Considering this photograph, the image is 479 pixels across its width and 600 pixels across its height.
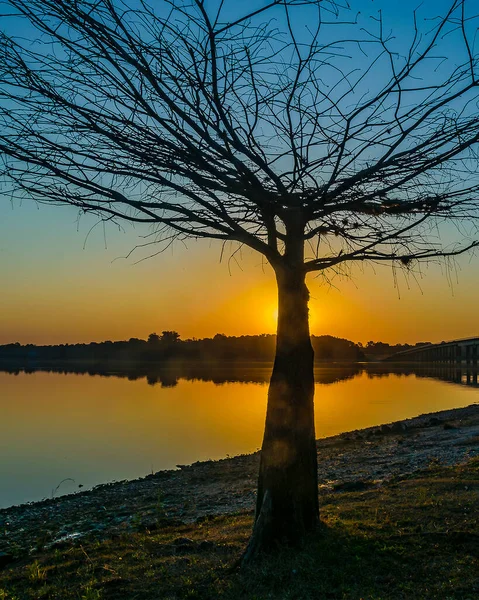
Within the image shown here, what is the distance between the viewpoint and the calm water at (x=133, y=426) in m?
22.6

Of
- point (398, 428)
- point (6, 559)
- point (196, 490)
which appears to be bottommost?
point (196, 490)

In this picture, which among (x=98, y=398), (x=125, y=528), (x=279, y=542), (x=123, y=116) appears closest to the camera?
(x=123, y=116)

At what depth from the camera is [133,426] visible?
34.5 metres

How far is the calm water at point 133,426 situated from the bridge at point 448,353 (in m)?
34.0

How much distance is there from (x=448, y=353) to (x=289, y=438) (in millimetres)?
110605

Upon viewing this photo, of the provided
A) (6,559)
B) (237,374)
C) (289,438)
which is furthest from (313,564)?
(237,374)

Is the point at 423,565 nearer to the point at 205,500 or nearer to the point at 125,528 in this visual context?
the point at 125,528

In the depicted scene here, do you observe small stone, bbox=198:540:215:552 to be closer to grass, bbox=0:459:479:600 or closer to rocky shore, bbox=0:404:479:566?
grass, bbox=0:459:479:600

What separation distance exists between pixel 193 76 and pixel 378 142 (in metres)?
1.92

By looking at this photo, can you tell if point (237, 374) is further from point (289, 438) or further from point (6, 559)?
point (289, 438)

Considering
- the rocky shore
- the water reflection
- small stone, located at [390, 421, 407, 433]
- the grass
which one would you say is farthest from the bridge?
the grass

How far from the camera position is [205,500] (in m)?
14.0

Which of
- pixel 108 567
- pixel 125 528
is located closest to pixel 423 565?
pixel 108 567

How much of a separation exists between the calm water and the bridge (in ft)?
112
